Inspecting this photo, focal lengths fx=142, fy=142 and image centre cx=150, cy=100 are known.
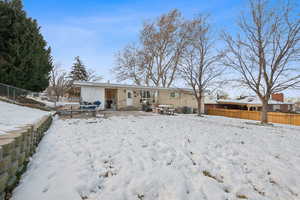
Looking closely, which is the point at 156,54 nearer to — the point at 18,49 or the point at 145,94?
the point at 145,94

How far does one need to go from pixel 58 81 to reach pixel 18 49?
68.1 ft

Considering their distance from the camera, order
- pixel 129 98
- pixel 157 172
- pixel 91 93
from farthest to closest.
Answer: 1. pixel 129 98
2. pixel 91 93
3. pixel 157 172

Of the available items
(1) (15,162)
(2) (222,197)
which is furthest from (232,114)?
(1) (15,162)

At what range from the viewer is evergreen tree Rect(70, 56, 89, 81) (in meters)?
29.3

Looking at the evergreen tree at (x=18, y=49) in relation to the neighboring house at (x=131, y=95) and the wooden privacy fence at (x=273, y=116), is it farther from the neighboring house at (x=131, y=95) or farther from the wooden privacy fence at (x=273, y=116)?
the wooden privacy fence at (x=273, y=116)

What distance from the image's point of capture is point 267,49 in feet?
30.7

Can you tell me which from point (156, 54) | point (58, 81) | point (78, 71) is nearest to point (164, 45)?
point (156, 54)

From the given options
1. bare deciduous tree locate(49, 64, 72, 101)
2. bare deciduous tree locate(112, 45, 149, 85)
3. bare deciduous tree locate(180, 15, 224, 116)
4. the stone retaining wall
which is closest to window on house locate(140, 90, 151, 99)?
bare deciduous tree locate(180, 15, 224, 116)

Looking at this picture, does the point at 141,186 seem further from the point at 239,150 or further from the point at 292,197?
the point at 239,150

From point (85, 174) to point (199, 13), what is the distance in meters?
16.6

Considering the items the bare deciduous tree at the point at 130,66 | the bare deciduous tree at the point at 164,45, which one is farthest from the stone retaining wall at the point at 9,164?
the bare deciduous tree at the point at 130,66

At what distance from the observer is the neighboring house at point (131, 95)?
475 inches

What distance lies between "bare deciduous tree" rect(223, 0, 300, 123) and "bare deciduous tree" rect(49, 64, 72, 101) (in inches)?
1123

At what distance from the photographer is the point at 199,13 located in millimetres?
14195
